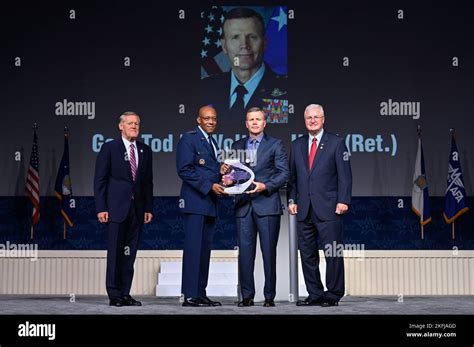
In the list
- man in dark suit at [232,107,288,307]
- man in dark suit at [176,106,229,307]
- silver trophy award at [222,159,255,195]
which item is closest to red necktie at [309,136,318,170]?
man in dark suit at [232,107,288,307]

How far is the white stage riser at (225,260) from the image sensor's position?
310 inches

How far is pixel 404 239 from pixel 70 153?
3.85 m

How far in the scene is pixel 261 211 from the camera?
203 inches

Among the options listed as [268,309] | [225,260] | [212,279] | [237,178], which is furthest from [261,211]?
[225,260]

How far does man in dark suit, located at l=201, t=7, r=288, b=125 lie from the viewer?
8.24 metres

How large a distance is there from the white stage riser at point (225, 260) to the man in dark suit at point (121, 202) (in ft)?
8.49

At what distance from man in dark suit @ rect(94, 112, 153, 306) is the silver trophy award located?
2.38 ft

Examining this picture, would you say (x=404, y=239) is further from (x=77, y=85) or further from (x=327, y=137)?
(x=77, y=85)

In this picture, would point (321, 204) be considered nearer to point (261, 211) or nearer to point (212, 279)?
point (261, 211)

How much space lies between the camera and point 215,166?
530cm

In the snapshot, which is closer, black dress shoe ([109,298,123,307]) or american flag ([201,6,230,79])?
black dress shoe ([109,298,123,307])

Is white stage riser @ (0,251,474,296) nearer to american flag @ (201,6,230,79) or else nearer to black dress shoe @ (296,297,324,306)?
american flag @ (201,6,230,79)
